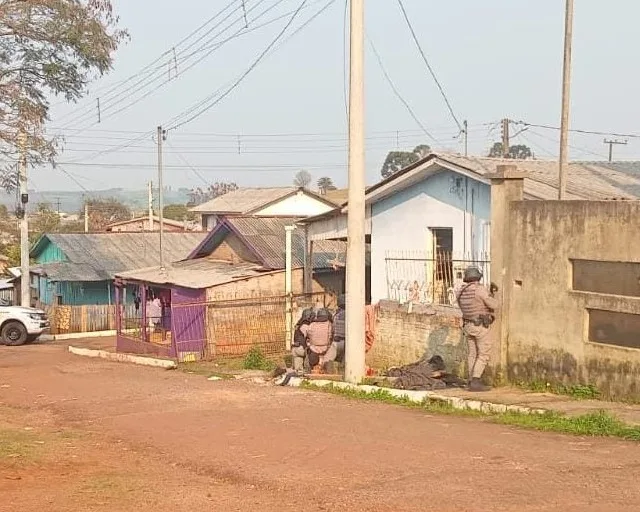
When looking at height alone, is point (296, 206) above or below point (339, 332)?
above

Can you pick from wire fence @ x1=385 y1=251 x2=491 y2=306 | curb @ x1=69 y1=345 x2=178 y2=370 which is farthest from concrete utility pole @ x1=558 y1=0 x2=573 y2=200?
curb @ x1=69 y1=345 x2=178 y2=370

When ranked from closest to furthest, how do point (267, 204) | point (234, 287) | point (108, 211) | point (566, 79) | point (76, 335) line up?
point (566, 79) → point (234, 287) → point (76, 335) → point (267, 204) → point (108, 211)

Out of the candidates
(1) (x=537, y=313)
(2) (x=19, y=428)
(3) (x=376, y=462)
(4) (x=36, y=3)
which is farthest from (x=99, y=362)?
(3) (x=376, y=462)

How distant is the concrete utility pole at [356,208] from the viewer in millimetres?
13742

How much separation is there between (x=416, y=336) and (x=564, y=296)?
4274 mm

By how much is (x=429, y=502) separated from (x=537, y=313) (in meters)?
6.65

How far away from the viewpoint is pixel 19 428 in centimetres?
1095

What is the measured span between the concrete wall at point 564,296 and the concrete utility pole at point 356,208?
2.23 m

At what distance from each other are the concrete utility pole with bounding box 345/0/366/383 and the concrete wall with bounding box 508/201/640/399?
2232 mm

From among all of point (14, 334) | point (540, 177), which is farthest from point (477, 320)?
point (14, 334)

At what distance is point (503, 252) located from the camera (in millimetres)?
13047

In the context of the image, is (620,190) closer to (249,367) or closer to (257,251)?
(249,367)

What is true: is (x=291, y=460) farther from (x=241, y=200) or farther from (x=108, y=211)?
(x=108, y=211)

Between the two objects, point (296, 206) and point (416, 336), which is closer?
point (416, 336)
